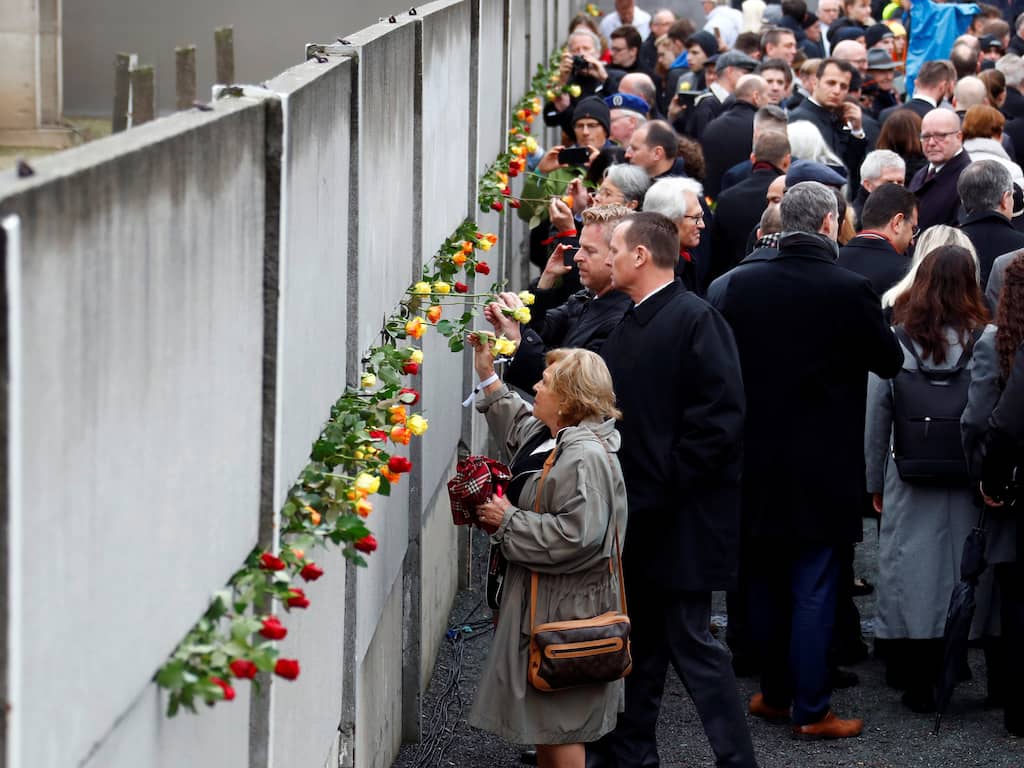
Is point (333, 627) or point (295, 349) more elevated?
point (295, 349)

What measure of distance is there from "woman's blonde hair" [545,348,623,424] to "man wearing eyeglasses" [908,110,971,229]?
176 inches

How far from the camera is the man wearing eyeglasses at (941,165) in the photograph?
29.3ft

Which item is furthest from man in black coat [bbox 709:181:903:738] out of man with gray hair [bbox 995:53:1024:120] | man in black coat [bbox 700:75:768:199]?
man with gray hair [bbox 995:53:1024:120]

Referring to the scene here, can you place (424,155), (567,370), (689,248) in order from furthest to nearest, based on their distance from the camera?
1. (689,248)
2. (424,155)
3. (567,370)

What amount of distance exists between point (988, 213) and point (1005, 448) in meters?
2.10

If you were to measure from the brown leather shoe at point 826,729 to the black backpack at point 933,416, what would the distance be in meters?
0.97

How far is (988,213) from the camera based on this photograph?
7.69 metres

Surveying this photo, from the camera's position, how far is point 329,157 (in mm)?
4039

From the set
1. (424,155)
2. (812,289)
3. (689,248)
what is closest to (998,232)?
(689,248)

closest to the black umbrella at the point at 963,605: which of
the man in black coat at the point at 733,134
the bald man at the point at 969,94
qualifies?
the man in black coat at the point at 733,134

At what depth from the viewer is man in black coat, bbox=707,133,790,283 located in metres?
8.69

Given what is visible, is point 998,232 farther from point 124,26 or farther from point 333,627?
point 124,26


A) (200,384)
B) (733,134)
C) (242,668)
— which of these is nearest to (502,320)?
(200,384)

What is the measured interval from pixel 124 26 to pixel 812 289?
62.6ft
